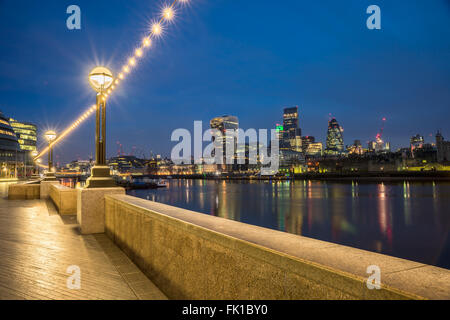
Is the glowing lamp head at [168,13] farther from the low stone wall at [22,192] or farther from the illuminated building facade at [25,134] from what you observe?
the illuminated building facade at [25,134]

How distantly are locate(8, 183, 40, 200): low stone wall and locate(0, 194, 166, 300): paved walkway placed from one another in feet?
38.2

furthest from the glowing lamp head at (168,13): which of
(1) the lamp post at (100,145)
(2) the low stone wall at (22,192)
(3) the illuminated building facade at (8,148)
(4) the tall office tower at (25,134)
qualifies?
(4) the tall office tower at (25,134)

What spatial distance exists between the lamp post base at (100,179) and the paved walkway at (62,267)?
1.47 meters

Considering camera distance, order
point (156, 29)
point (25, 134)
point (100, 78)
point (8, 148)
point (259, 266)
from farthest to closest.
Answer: point (25, 134) → point (8, 148) → point (156, 29) → point (100, 78) → point (259, 266)

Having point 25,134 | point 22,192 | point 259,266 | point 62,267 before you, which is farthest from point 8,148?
point 259,266

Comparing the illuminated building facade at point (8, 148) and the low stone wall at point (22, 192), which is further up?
the illuminated building facade at point (8, 148)

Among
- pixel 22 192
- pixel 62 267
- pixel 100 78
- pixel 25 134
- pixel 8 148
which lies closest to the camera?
pixel 62 267

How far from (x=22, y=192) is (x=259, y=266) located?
68.2 ft

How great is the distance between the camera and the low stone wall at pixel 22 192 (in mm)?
18828

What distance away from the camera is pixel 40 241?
755cm

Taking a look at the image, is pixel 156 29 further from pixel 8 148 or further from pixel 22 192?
pixel 8 148

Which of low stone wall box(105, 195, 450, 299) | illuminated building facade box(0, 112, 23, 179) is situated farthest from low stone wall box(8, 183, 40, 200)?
illuminated building facade box(0, 112, 23, 179)

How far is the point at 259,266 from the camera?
2.92m

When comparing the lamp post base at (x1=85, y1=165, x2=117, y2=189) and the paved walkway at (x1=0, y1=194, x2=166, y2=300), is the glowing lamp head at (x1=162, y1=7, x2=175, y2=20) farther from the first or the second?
the paved walkway at (x1=0, y1=194, x2=166, y2=300)
